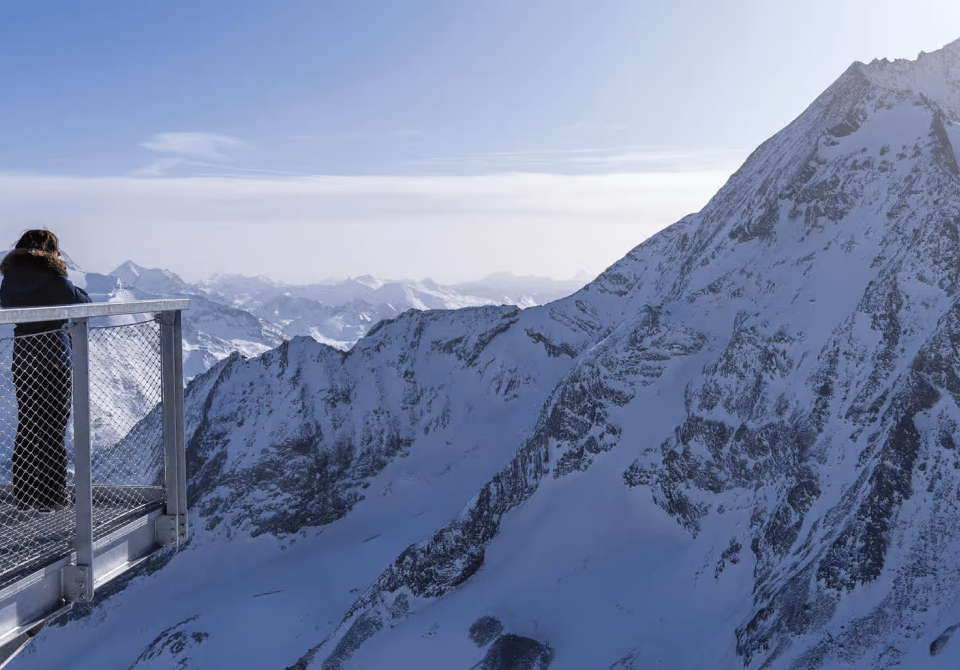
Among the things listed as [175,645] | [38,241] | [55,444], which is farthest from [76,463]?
[175,645]

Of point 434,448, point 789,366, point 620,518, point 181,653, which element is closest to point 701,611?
point 620,518

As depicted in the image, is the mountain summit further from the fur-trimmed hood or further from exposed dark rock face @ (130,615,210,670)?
the fur-trimmed hood

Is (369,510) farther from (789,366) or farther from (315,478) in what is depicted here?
(789,366)

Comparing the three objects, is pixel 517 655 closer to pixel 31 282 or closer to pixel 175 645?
pixel 175 645

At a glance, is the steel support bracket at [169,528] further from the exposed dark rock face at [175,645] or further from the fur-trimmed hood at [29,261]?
the exposed dark rock face at [175,645]

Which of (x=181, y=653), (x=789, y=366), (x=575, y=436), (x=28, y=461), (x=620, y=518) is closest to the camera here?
(x=28, y=461)

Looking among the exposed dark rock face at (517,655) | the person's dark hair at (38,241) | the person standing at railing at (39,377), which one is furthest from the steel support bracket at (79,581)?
the exposed dark rock face at (517,655)
